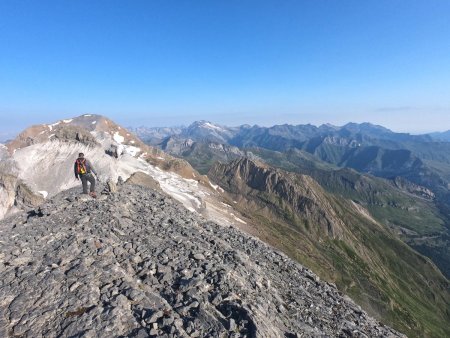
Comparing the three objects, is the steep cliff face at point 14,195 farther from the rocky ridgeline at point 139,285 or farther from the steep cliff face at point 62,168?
the rocky ridgeline at point 139,285

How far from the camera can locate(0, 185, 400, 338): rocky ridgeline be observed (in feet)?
54.5

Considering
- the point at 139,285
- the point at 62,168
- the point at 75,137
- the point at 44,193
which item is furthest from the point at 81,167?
the point at 75,137

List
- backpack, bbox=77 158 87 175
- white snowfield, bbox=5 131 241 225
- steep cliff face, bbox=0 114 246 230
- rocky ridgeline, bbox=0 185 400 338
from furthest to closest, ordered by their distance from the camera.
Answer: white snowfield, bbox=5 131 241 225 → steep cliff face, bbox=0 114 246 230 → backpack, bbox=77 158 87 175 → rocky ridgeline, bbox=0 185 400 338

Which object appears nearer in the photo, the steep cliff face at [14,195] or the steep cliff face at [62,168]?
the steep cliff face at [14,195]

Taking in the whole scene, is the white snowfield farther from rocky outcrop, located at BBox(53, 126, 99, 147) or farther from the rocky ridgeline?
the rocky ridgeline

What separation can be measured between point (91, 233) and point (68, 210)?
573cm

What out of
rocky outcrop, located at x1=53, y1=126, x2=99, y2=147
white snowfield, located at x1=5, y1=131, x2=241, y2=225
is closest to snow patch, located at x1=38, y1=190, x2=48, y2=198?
white snowfield, located at x1=5, y1=131, x2=241, y2=225

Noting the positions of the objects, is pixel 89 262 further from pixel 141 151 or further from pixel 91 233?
pixel 141 151

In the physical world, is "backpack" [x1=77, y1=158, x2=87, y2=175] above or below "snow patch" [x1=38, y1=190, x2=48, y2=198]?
above

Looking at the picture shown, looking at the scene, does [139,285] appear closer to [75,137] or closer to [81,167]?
[81,167]

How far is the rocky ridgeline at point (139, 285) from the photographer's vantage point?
16625 millimetres

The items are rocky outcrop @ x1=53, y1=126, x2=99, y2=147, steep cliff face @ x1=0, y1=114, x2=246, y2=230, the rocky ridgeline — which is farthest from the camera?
rocky outcrop @ x1=53, y1=126, x2=99, y2=147

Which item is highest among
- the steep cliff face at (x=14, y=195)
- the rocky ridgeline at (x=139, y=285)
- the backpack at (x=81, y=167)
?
the backpack at (x=81, y=167)

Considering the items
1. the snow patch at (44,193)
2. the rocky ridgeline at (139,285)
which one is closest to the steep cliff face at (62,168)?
the snow patch at (44,193)
